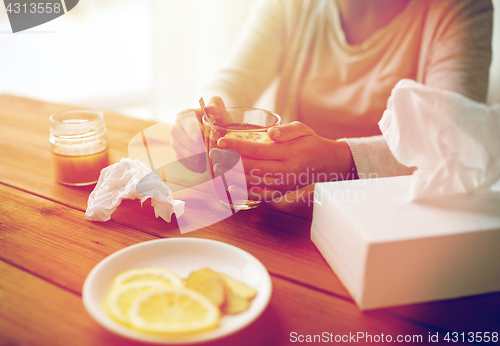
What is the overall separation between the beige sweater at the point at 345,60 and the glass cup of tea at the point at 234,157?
350 millimetres

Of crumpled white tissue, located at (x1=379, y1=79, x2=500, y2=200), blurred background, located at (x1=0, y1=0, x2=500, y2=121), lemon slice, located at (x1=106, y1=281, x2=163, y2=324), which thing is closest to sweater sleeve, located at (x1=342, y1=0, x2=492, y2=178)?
crumpled white tissue, located at (x1=379, y1=79, x2=500, y2=200)

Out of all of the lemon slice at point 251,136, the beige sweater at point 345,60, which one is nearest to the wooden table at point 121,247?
the lemon slice at point 251,136

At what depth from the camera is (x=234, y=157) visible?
596 millimetres

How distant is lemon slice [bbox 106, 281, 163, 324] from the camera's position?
0.35 metres

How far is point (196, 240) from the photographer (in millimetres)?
482

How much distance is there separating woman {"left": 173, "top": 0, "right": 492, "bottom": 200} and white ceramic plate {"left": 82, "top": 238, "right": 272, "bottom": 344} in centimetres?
23

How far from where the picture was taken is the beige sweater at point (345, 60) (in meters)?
0.90

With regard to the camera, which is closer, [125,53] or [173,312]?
[173,312]

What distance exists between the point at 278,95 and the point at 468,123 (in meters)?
0.80

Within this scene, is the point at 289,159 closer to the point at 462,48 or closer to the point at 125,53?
the point at 462,48

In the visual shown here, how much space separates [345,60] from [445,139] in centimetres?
68

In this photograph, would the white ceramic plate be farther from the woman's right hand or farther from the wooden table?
the woman's right hand

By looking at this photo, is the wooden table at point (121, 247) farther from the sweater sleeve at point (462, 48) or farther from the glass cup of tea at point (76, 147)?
the sweater sleeve at point (462, 48)

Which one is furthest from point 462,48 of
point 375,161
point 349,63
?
point 375,161
